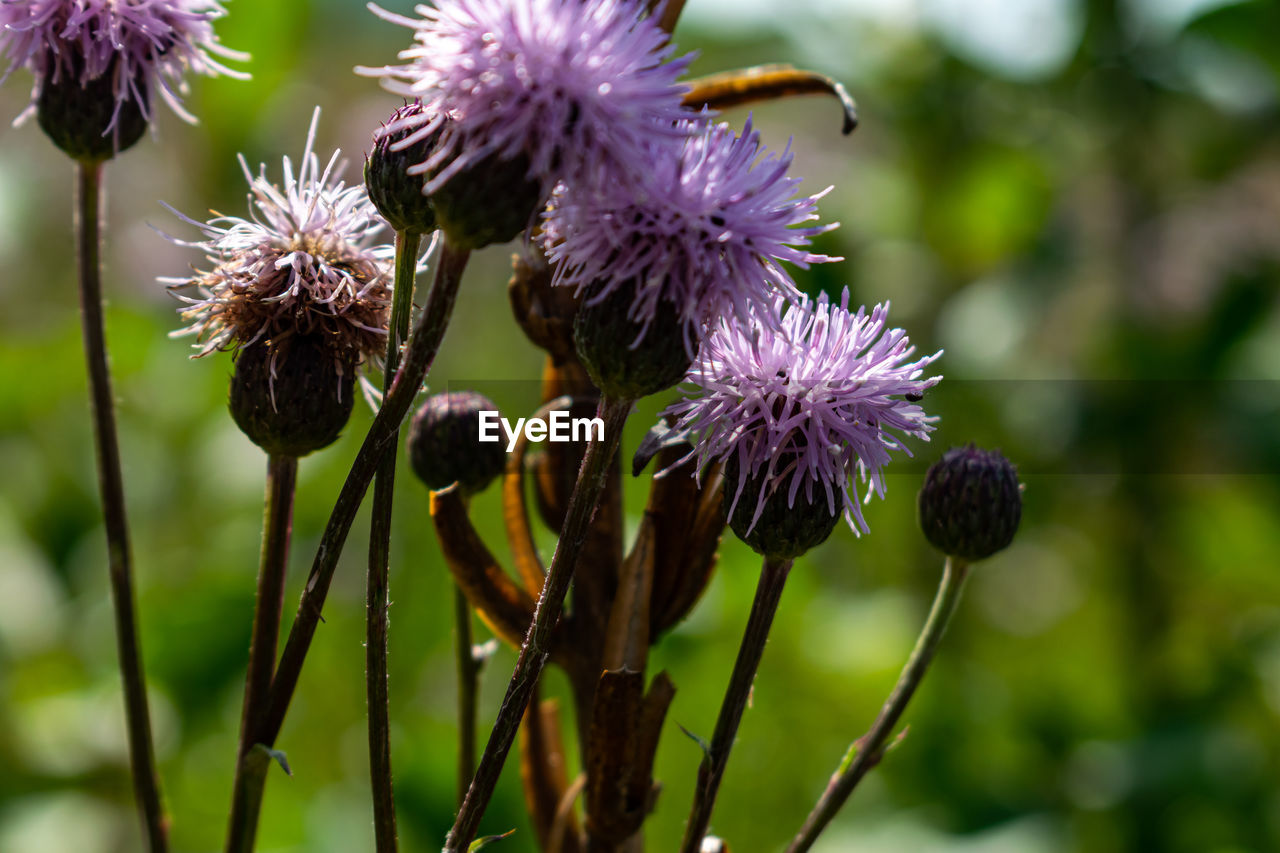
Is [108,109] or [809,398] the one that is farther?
[108,109]

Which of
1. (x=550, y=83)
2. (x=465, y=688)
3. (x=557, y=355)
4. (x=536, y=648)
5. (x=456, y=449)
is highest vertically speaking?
(x=550, y=83)

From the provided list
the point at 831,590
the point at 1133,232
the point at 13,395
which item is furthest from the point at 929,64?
the point at 13,395

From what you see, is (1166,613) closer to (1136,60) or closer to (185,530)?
(1136,60)

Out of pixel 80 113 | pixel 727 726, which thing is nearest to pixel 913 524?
pixel 727 726

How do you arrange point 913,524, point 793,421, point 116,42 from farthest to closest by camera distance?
point 913,524 < point 116,42 < point 793,421

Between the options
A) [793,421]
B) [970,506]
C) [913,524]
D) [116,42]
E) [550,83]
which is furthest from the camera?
[913,524]

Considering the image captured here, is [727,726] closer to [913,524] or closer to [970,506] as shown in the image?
[970,506]

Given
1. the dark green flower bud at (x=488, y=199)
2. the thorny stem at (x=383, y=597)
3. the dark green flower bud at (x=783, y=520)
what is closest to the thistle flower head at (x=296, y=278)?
the thorny stem at (x=383, y=597)

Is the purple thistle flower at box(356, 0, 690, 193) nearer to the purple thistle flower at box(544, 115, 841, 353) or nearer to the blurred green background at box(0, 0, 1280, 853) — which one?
the purple thistle flower at box(544, 115, 841, 353)
